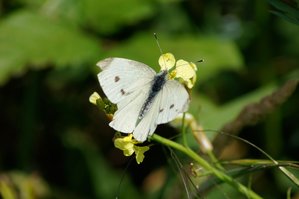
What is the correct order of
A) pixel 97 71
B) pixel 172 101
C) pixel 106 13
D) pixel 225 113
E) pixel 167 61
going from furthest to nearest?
pixel 106 13, pixel 97 71, pixel 225 113, pixel 167 61, pixel 172 101

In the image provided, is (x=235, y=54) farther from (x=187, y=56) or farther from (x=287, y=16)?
(x=287, y=16)

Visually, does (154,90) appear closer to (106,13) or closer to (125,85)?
(125,85)

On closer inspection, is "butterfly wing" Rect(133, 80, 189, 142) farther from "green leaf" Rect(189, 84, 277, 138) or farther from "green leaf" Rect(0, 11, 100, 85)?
"green leaf" Rect(0, 11, 100, 85)

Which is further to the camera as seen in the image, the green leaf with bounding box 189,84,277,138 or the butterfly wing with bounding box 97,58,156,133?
the green leaf with bounding box 189,84,277,138

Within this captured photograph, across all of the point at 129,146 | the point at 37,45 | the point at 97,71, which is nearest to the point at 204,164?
the point at 129,146

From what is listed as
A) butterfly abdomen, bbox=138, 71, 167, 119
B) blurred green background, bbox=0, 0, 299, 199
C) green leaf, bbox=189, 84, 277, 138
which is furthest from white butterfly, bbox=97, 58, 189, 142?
blurred green background, bbox=0, 0, 299, 199

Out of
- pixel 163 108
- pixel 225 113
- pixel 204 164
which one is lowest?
pixel 225 113
